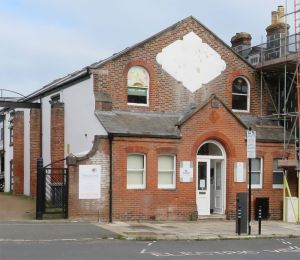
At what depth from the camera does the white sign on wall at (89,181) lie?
20.9 metres

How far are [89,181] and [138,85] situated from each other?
5.15 m

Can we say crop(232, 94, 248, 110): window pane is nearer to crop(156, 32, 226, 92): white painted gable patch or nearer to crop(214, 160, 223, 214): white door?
crop(156, 32, 226, 92): white painted gable patch

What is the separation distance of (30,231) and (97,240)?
7.96ft

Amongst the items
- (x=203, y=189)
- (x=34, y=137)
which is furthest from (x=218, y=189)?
(x=34, y=137)

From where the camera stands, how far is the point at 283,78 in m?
26.6

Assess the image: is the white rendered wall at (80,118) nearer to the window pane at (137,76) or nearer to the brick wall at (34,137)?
the window pane at (137,76)

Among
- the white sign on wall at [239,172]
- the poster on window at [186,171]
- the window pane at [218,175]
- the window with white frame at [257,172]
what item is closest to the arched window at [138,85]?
the poster on window at [186,171]

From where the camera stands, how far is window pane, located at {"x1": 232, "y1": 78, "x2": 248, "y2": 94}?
26.1 m

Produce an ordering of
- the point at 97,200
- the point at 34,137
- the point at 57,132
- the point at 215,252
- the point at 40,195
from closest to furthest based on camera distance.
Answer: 1. the point at 215,252
2. the point at 40,195
3. the point at 97,200
4. the point at 57,132
5. the point at 34,137

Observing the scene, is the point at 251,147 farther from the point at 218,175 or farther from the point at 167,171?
the point at 218,175

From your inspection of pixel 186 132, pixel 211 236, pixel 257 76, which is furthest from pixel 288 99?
pixel 211 236

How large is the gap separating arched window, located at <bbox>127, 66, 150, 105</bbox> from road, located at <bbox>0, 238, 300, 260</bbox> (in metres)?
8.56

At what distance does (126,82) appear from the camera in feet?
78.1

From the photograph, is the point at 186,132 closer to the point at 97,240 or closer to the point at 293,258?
the point at 97,240
